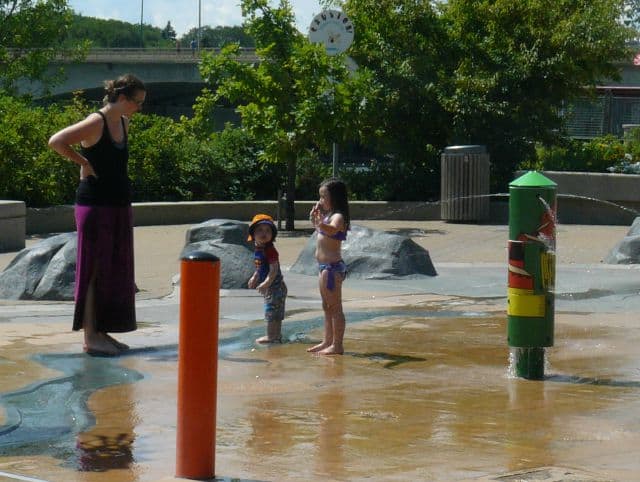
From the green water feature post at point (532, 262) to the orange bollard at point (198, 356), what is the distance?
287 centimetres

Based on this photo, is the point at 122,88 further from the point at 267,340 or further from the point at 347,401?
the point at 347,401

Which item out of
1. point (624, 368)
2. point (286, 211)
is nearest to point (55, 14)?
point (286, 211)

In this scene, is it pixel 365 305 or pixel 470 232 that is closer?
pixel 365 305

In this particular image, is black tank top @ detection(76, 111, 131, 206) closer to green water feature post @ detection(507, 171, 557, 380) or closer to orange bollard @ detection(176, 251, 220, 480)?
green water feature post @ detection(507, 171, 557, 380)

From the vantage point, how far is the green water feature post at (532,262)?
7625 mm

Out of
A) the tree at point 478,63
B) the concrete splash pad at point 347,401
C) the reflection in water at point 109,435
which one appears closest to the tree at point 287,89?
the tree at point 478,63

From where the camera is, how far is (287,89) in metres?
18.8

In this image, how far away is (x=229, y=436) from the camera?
6.20 m

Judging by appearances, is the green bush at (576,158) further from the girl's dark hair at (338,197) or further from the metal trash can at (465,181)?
the girl's dark hair at (338,197)

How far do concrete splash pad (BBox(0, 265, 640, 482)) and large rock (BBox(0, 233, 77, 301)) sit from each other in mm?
491

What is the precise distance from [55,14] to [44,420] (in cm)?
2461

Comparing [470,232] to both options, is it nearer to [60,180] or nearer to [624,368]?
[60,180]

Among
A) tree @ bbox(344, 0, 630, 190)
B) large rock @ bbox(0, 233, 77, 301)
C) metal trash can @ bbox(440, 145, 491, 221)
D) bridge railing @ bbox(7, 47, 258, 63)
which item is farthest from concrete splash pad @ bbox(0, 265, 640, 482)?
bridge railing @ bbox(7, 47, 258, 63)

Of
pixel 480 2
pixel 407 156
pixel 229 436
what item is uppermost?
pixel 480 2
